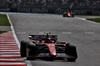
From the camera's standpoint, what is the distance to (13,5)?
5409cm

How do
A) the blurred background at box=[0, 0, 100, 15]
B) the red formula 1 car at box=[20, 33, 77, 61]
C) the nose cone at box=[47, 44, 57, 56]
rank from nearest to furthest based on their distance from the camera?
the nose cone at box=[47, 44, 57, 56]
the red formula 1 car at box=[20, 33, 77, 61]
the blurred background at box=[0, 0, 100, 15]

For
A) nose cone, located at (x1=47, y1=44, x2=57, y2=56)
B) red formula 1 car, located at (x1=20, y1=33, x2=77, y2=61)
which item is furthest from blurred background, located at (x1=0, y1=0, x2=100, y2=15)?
nose cone, located at (x1=47, y1=44, x2=57, y2=56)

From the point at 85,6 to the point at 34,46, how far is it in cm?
4721

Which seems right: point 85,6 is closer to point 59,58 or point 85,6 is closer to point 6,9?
point 6,9

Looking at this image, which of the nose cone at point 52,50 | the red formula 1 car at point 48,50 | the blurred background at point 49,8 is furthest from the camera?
the blurred background at point 49,8

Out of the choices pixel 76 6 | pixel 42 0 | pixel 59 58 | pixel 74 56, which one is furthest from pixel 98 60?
pixel 42 0

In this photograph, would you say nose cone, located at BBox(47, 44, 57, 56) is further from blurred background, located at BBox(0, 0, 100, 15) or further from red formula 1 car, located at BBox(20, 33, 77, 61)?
blurred background, located at BBox(0, 0, 100, 15)

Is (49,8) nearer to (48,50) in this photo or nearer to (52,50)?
(48,50)

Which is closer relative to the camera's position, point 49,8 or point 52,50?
point 52,50

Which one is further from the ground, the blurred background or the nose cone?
the nose cone

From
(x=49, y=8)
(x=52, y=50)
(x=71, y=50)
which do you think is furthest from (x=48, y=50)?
(x=49, y=8)

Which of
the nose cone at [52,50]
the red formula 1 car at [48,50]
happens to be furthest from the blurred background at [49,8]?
the nose cone at [52,50]

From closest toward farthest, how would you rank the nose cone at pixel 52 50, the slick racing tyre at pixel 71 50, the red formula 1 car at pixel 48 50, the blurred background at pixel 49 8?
the nose cone at pixel 52 50 → the red formula 1 car at pixel 48 50 → the slick racing tyre at pixel 71 50 → the blurred background at pixel 49 8

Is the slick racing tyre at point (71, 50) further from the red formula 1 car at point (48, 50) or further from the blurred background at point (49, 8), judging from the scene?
the blurred background at point (49, 8)
